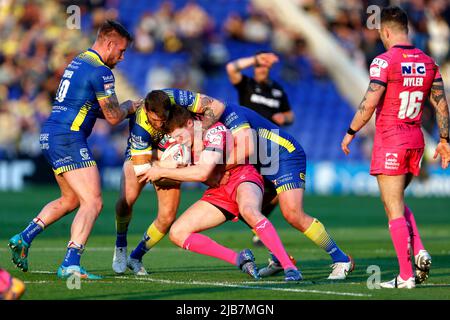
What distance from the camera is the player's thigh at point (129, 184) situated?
33.7ft

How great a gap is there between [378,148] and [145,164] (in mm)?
2363

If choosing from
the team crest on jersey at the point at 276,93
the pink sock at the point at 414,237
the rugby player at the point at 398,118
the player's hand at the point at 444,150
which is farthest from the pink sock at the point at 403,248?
the team crest on jersey at the point at 276,93

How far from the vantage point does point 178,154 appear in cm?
991

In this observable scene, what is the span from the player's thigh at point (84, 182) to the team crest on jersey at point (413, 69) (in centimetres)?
328

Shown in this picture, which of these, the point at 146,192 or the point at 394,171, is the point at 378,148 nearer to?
the point at 394,171

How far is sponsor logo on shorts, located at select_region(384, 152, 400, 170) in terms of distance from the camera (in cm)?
912

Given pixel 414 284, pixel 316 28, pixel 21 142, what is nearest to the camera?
pixel 414 284

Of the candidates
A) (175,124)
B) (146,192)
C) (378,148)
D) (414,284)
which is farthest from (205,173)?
(146,192)

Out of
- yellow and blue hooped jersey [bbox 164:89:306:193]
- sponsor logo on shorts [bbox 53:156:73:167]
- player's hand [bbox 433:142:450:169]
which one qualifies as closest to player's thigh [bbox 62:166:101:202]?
sponsor logo on shorts [bbox 53:156:73:167]

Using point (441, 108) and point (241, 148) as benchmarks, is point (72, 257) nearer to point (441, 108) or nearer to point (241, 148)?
point (241, 148)

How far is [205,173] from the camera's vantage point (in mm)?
9547

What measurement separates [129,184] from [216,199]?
1011mm

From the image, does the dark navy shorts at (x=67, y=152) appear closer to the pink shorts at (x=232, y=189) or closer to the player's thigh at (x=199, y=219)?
the player's thigh at (x=199, y=219)

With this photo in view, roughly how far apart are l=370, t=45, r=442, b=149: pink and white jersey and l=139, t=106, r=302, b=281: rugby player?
142cm
